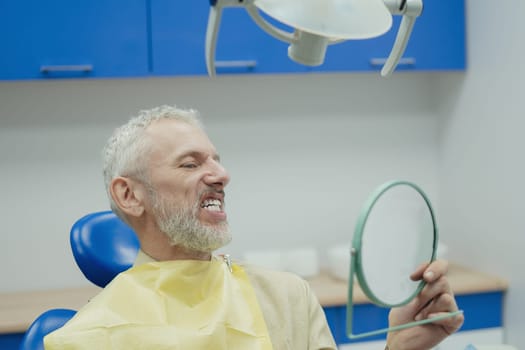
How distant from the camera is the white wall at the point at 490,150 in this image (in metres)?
2.65

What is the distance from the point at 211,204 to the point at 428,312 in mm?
543

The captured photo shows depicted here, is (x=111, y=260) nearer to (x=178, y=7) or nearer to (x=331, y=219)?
(x=178, y=7)

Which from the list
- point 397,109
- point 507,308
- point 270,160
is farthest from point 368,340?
point 397,109

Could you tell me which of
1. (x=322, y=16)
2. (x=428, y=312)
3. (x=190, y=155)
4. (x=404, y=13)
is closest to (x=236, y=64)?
(x=190, y=155)

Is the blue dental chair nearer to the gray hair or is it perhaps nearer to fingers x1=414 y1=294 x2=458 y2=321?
the gray hair

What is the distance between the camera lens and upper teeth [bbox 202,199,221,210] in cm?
158

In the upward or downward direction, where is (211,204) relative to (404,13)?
downward

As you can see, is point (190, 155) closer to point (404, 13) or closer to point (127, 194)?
point (127, 194)

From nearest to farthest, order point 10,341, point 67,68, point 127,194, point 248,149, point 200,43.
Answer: point 127,194
point 10,341
point 67,68
point 200,43
point 248,149

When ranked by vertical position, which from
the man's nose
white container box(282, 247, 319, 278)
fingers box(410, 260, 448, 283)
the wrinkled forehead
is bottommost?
white container box(282, 247, 319, 278)

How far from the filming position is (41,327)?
1.55m

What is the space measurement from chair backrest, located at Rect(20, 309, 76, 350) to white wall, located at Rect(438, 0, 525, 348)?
5.80ft

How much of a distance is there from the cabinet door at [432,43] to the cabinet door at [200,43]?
331 millimetres

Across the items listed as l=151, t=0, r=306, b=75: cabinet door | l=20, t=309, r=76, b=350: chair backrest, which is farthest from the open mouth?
l=151, t=0, r=306, b=75: cabinet door
